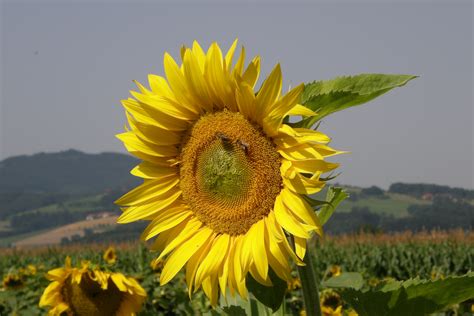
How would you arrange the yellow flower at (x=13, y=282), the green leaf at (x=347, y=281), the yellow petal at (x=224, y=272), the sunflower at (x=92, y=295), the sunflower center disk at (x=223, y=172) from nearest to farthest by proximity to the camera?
the yellow petal at (x=224, y=272) < the sunflower center disk at (x=223, y=172) < the green leaf at (x=347, y=281) < the sunflower at (x=92, y=295) < the yellow flower at (x=13, y=282)

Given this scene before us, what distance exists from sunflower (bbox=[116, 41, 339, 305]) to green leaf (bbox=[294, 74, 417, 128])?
0.24 feet

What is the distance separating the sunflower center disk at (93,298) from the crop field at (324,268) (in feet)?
0.99

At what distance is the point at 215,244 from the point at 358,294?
50 cm

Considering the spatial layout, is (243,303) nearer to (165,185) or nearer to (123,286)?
(165,185)

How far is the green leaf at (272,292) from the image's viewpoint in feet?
6.18

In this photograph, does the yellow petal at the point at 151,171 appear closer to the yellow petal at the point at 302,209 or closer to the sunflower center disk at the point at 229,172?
the sunflower center disk at the point at 229,172

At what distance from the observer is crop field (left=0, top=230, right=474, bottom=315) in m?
6.04

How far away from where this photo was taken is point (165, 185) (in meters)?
2.25

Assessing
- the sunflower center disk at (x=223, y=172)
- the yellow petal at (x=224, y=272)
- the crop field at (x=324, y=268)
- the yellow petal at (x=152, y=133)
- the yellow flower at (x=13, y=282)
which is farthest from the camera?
the yellow flower at (x=13, y=282)

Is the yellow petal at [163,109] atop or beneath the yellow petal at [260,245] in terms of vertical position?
atop

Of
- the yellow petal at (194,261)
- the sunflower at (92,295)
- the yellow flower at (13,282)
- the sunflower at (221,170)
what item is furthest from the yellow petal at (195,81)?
the yellow flower at (13,282)

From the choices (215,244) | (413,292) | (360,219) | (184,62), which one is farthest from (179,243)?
(360,219)

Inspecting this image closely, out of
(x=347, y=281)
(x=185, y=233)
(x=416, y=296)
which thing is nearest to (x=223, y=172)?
(x=185, y=233)

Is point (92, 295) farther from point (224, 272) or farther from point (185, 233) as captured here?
point (224, 272)
